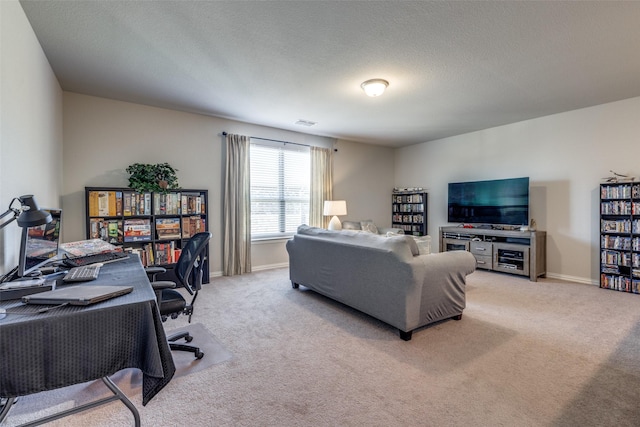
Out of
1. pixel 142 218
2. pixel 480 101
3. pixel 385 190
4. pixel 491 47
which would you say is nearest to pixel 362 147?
pixel 385 190

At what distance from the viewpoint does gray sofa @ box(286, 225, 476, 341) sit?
2.50 m

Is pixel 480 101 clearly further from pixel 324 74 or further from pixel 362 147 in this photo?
pixel 362 147

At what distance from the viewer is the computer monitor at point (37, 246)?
1.54m

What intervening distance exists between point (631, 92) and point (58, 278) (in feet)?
19.5

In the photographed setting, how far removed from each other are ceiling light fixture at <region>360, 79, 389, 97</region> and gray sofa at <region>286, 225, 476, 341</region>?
160 cm

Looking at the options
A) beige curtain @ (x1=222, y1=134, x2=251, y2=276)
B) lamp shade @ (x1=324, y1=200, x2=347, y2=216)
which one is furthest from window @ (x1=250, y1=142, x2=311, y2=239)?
lamp shade @ (x1=324, y1=200, x2=347, y2=216)

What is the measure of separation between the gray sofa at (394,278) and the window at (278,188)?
82.4 inches

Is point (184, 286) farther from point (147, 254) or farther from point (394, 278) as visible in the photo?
point (147, 254)

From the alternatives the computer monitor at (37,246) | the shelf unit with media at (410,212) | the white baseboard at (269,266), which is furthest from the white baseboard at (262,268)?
the shelf unit with media at (410,212)

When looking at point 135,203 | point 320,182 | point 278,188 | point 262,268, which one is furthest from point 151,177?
point 320,182

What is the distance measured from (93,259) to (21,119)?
106 centimetres

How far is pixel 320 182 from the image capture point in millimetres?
5797

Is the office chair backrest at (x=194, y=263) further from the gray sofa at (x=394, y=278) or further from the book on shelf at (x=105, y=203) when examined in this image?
the book on shelf at (x=105, y=203)

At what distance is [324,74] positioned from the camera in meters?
3.14
